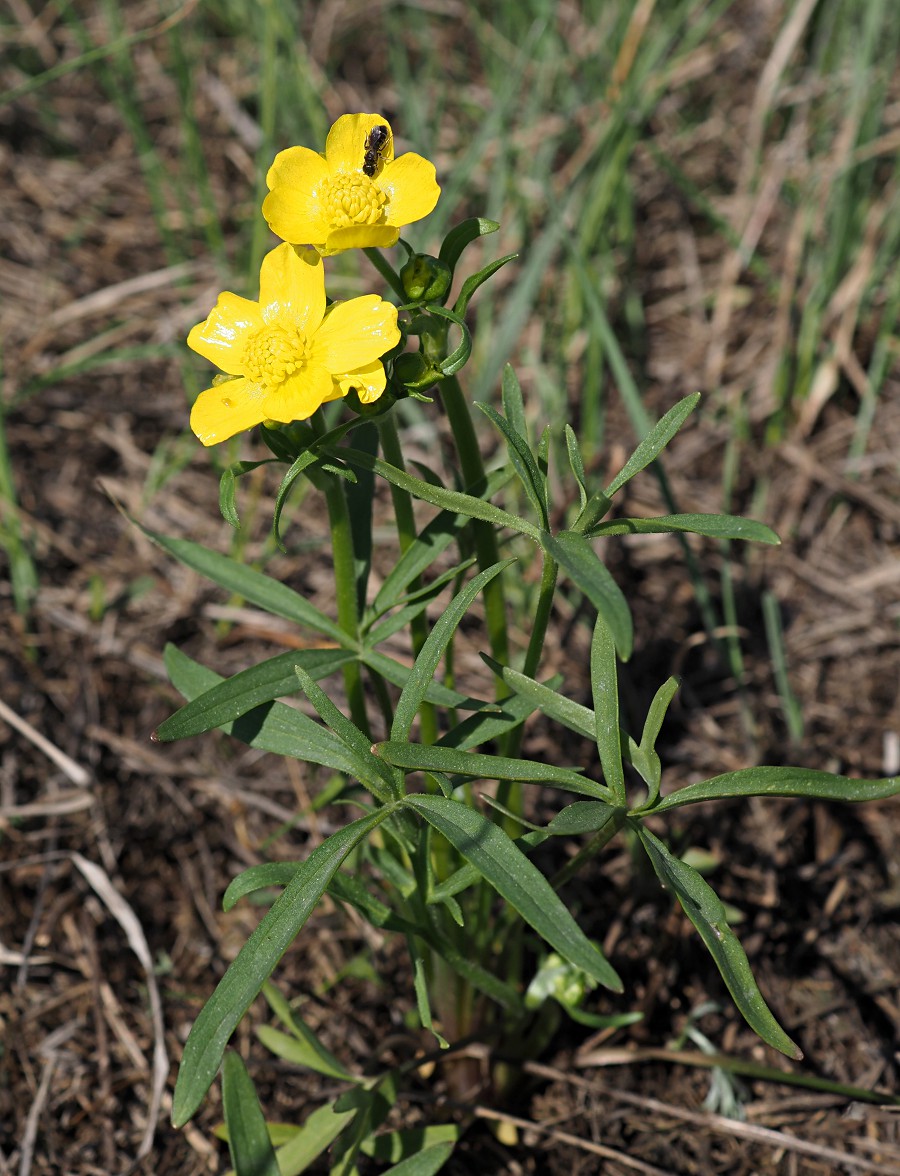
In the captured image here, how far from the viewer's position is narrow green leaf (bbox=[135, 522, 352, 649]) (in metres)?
1.91

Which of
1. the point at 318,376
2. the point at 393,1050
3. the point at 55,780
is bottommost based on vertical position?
the point at 393,1050

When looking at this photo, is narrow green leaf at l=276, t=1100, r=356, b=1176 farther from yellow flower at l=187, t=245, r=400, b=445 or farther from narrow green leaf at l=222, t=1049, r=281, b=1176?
yellow flower at l=187, t=245, r=400, b=445

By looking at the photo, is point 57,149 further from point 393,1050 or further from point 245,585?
point 393,1050

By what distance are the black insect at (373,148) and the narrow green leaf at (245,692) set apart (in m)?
0.72

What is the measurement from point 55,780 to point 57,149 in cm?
256

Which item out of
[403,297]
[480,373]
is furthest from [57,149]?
[403,297]

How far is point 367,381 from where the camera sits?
1.48 meters

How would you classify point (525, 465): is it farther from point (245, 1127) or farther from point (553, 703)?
point (245, 1127)

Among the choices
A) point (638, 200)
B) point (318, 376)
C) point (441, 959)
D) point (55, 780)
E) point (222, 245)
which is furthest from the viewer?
point (638, 200)

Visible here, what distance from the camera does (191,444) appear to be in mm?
3287

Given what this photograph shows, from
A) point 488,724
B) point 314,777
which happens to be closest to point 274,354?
point 488,724

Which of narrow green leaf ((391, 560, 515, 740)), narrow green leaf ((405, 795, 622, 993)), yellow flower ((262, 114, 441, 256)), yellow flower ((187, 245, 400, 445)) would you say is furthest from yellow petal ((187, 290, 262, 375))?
narrow green leaf ((405, 795, 622, 993))

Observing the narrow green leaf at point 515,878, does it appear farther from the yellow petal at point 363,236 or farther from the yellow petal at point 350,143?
the yellow petal at point 350,143

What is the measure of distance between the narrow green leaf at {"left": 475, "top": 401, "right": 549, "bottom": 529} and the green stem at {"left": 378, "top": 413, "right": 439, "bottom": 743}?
0.53 feet
